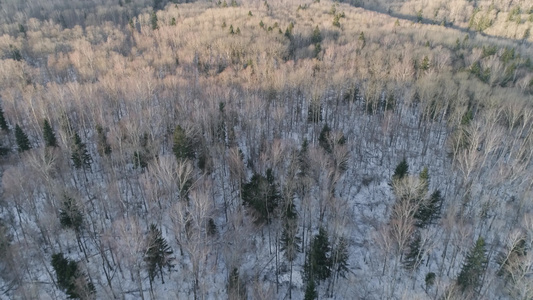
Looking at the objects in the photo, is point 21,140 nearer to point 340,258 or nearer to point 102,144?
point 102,144

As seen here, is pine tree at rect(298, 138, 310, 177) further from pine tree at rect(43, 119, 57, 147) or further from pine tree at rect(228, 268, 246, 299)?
pine tree at rect(43, 119, 57, 147)

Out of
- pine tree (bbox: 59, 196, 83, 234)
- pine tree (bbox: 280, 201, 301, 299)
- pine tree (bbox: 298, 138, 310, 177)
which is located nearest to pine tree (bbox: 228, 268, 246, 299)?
pine tree (bbox: 280, 201, 301, 299)

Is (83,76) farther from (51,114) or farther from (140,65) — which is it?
(51,114)

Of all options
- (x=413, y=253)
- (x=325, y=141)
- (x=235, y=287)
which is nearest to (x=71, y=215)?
(x=235, y=287)

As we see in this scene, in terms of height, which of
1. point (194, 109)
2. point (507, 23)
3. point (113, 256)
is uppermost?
point (507, 23)

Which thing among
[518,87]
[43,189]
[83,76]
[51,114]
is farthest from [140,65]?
[518,87]

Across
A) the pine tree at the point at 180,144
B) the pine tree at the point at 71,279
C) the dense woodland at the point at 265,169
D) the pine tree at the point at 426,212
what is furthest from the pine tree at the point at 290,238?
the pine tree at the point at 71,279

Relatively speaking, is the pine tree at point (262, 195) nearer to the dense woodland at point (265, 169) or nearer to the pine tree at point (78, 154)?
the dense woodland at point (265, 169)
